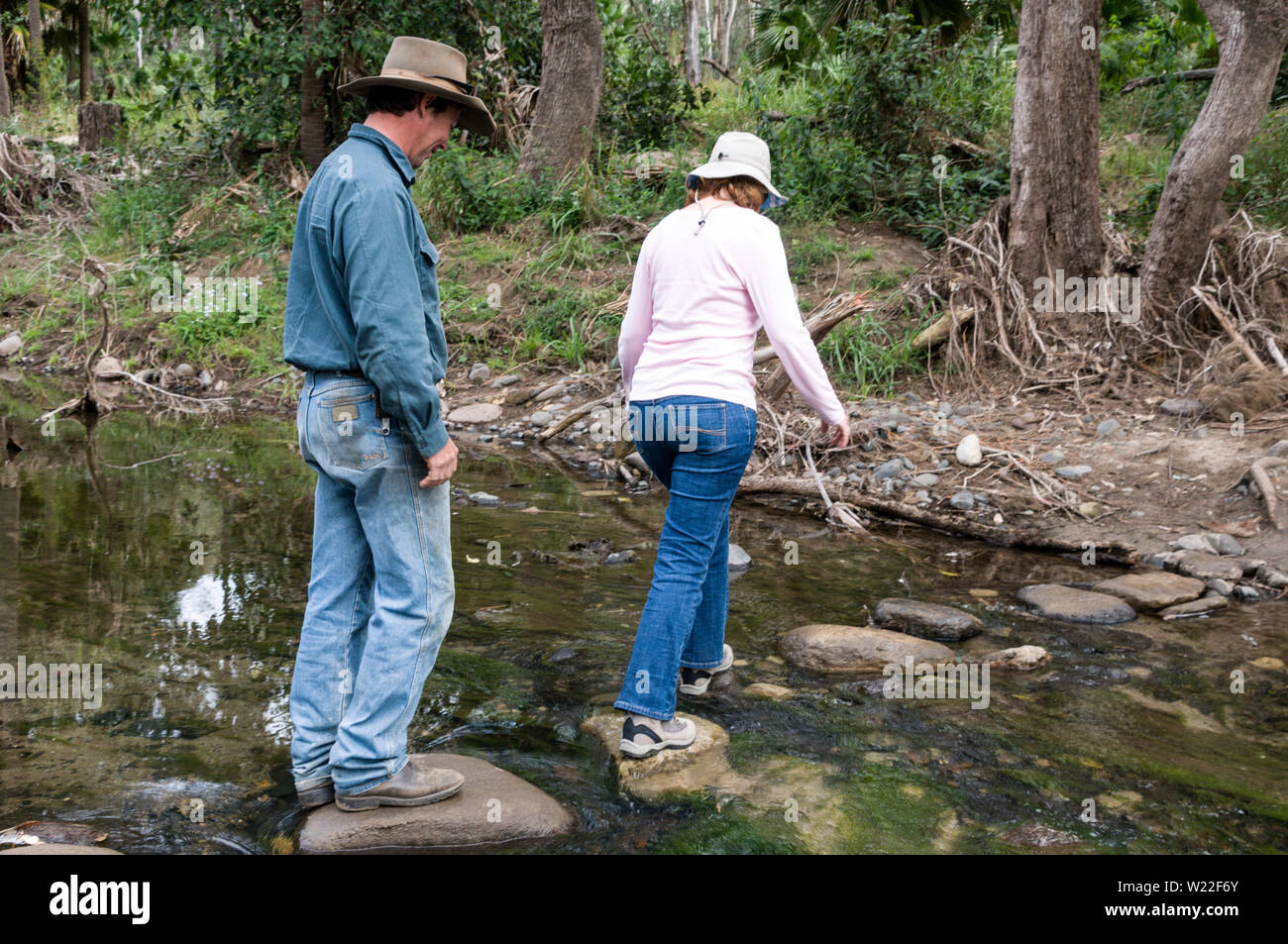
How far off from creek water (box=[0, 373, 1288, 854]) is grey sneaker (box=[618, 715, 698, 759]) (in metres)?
0.11

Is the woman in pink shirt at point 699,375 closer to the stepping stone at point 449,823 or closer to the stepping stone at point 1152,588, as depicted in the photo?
the stepping stone at point 449,823

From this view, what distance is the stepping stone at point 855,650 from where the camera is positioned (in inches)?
158

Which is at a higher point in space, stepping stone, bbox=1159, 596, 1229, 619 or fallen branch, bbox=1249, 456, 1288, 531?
fallen branch, bbox=1249, 456, 1288, 531

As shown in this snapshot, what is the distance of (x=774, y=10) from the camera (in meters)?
15.2

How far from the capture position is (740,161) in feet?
10.4

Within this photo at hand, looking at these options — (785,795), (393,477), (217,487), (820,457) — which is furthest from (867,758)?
(217,487)

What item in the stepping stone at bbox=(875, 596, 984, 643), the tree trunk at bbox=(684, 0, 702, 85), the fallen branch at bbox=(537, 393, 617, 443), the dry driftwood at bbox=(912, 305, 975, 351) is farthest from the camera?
the tree trunk at bbox=(684, 0, 702, 85)

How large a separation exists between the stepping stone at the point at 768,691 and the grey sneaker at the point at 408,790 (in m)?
1.30

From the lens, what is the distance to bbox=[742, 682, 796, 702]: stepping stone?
12.2 feet

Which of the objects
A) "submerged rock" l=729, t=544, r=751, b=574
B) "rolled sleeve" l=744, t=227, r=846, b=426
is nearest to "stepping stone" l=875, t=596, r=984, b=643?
"submerged rock" l=729, t=544, r=751, b=574

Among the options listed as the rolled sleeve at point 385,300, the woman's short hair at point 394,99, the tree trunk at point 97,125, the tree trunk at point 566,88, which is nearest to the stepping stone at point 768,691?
the rolled sleeve at point 385,300

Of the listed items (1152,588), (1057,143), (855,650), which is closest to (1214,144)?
(1057,143)

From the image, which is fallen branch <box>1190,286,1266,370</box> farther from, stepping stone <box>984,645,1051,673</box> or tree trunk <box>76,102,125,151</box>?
tree trunk <box>76,102,125,151</box>
